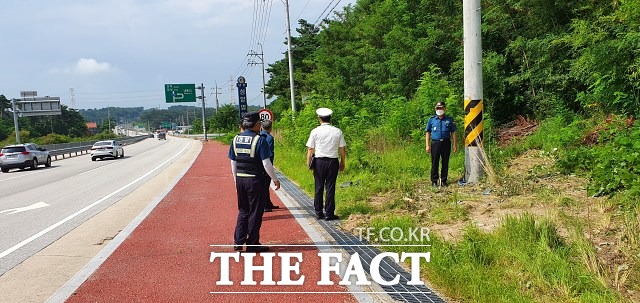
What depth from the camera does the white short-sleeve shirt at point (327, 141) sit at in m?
7.76

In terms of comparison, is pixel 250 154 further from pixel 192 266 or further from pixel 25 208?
pixel 25 208

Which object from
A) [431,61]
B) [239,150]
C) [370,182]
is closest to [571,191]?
[370,182]

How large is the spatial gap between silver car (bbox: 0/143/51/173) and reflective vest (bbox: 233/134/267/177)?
1005 inches

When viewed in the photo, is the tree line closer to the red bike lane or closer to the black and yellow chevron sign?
the black and yellow chevron sign

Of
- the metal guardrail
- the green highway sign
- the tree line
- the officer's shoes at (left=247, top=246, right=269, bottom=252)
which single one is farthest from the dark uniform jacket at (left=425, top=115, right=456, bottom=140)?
the green highway sign

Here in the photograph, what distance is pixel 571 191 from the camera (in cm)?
795

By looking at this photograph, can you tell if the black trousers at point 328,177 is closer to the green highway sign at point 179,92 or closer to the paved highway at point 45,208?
the paved highway at point 45,208

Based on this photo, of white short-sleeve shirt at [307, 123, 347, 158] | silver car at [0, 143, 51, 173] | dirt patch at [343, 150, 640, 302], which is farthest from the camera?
silver car at [0, 143, 51, 173]

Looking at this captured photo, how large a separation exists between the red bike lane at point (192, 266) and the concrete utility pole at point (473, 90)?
4058 millimetres

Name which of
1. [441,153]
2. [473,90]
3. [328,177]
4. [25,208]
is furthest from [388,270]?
[25,208]

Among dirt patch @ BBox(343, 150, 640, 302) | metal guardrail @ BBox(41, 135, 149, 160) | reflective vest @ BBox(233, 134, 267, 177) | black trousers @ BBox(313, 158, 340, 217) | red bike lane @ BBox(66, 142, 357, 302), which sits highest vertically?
reflective vest @ BBox(233, 134, 267, 177)

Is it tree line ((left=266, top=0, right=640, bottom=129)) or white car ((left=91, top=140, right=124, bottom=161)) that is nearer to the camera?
tree line ((left=266, top=0, right=640, bottom=129))

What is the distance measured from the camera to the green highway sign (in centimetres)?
5416

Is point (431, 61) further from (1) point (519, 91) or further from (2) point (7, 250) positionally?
(2) point (7, 250)
